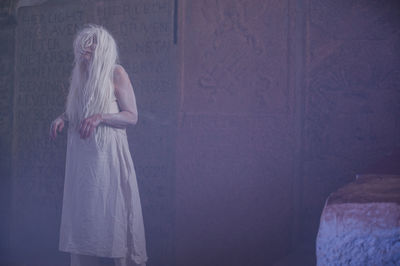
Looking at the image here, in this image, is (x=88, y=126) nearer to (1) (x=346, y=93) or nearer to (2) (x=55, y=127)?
(2) (x=55, y=127)

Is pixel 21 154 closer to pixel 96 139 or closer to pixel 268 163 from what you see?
pixel 96 139

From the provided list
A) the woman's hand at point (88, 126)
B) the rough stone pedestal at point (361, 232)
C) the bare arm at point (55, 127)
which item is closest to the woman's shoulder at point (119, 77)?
the woman's hand at point (88, 126)

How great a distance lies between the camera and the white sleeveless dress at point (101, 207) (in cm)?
217

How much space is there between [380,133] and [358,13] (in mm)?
848

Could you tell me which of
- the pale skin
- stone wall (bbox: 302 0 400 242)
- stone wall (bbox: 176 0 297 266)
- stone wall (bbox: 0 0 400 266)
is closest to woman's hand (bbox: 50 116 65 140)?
the pale skin

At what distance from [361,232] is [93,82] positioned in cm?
190

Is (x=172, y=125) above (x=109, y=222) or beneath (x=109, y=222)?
above

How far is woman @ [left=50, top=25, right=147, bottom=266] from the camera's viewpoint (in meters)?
2.18

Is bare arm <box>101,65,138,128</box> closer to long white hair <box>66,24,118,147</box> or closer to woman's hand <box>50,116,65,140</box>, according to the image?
long white hair <box>66,24,118,147</box>

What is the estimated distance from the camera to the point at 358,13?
262 cm

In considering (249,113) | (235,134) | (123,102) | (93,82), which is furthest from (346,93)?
(93,82)

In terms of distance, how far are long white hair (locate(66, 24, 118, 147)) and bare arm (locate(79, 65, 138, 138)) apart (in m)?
0.04

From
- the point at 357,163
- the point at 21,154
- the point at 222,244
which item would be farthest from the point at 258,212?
the point at 21,154

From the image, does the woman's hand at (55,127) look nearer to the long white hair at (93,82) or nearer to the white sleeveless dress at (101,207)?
the long white hair at (93,82)
